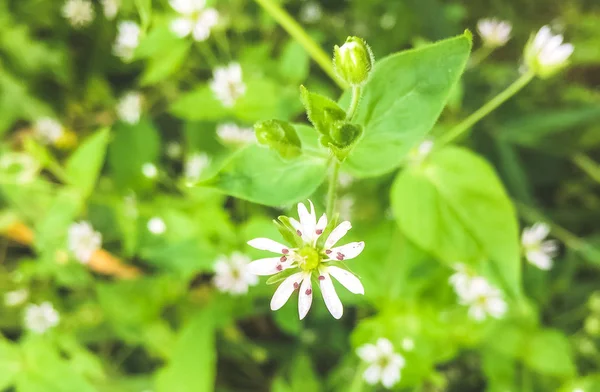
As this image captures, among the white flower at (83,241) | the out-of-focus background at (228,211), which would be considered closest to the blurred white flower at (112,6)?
the out-of-focus background at (228,211)

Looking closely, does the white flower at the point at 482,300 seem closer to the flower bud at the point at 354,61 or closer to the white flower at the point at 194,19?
the flower bud at the point at 354,61

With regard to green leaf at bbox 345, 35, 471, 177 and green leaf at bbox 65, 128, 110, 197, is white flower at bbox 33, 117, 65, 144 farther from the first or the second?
green leaf at bbox 345, 35, 471, 177

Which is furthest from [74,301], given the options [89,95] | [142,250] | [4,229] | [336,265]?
[336,265]

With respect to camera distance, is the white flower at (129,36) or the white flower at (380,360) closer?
the white flower at (380,360)

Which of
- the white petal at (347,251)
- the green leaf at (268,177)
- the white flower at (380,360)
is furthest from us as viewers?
the white flower at (380,360)

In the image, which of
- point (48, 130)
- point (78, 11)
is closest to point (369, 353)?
point (48, 130)

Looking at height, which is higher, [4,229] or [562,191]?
[562,191]

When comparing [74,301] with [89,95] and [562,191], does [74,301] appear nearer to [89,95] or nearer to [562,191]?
[89,95]
